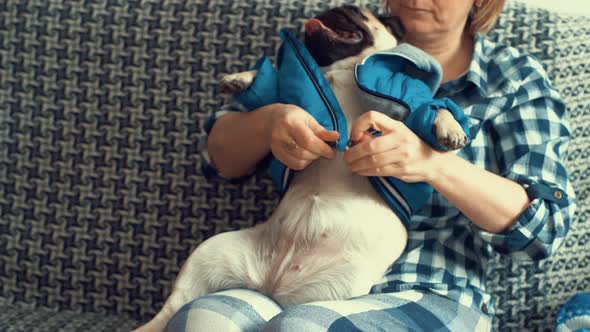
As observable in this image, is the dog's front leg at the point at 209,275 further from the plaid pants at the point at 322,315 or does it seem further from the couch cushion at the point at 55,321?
the couch cushion at the point at 55,321

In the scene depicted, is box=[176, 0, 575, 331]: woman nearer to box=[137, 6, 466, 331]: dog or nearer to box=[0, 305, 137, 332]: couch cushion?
box=[137, 6, 466, 331]: dog

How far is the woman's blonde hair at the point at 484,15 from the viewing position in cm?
128

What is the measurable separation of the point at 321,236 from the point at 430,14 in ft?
1.24

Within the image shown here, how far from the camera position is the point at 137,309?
1.45m

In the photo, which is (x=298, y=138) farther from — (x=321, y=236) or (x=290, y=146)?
(x=321, y=236)

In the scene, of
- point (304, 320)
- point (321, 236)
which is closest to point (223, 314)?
point (304, 320)

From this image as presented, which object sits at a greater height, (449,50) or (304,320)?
(449,50)

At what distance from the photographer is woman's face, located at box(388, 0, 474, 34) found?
3.96 ft

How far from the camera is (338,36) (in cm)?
118

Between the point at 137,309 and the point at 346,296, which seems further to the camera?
the point at 137,309

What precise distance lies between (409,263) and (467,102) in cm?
26

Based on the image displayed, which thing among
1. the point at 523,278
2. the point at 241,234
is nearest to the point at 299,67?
the point at 241,234

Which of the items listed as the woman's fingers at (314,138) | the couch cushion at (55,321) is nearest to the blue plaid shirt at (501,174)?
the woman's fingers at (314,138)

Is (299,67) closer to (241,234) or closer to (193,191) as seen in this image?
(241,234)
